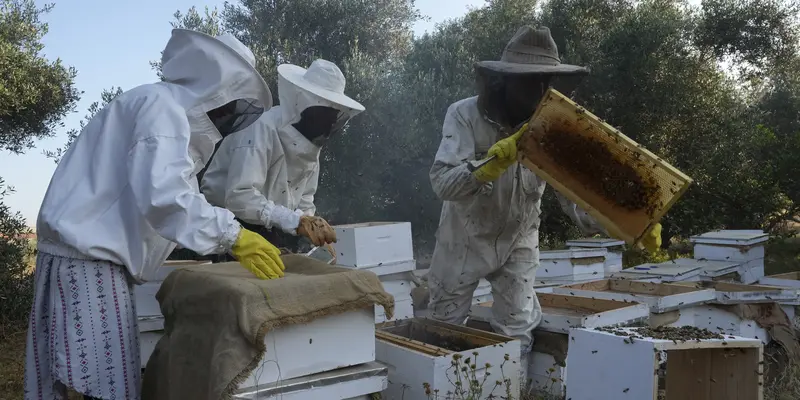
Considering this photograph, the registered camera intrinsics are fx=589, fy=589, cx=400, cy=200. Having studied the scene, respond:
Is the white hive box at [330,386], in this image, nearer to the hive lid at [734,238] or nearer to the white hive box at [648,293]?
the white hive box at [648,293]

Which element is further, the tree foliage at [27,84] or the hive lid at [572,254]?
the tree foliage at [27,84]

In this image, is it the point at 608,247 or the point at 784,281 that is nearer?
the point at 784,281

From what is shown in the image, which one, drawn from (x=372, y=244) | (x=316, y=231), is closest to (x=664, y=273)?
(x=372, y=244)

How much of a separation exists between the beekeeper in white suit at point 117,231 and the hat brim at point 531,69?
146 centimetres

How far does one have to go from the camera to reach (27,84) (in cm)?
752

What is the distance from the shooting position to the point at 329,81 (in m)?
3.81

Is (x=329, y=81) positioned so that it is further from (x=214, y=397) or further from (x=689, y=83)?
(x=689, y=83)

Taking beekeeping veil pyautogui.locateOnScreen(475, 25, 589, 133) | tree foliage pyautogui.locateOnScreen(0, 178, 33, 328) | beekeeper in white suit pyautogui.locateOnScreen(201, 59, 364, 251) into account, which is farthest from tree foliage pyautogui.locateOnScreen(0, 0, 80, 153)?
beekeeping veil pyautogui.locateOnScreen(475, 25, 589, 133)

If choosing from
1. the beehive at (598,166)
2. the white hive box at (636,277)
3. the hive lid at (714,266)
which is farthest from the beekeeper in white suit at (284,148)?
the hive lid at (714,266)

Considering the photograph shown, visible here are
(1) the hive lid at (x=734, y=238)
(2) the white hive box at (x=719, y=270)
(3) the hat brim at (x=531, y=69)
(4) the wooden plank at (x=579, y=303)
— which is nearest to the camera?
(3) the hat brim at (x=531, y=69)

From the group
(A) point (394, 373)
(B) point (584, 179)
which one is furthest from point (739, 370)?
(A) point (394, 373)

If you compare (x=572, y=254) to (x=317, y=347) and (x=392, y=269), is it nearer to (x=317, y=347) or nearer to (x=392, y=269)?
(x=392, y=269)

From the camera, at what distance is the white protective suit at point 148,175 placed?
206 cm

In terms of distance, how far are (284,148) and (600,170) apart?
197cm
